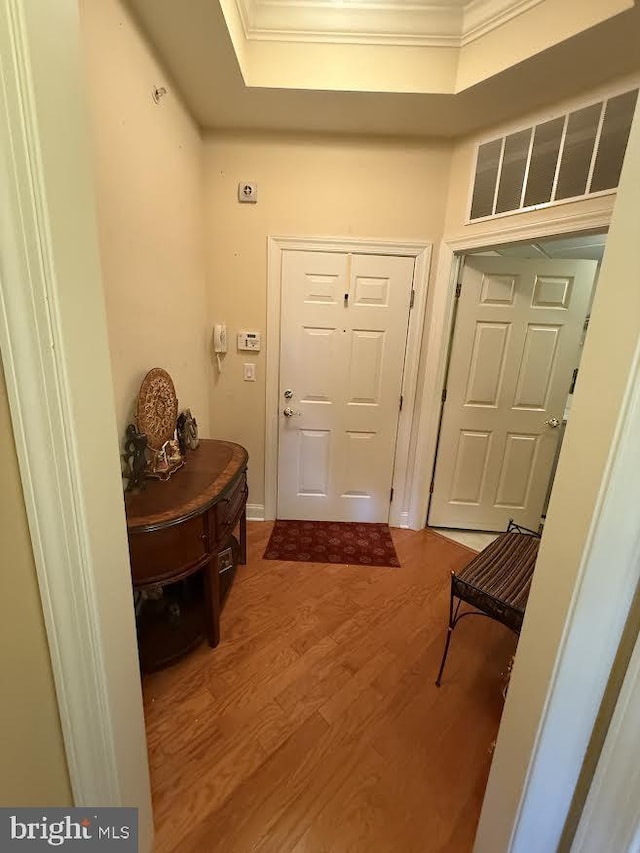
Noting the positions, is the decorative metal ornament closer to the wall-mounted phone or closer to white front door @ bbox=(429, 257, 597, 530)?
the wall-mounted phone

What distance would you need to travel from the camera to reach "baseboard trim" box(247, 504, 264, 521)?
272cm

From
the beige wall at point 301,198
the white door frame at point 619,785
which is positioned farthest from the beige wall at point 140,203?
the white door frame at point 619,785

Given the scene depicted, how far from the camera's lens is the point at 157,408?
161 centimetres

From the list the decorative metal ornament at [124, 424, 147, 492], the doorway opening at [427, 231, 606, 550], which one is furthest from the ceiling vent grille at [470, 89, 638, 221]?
the decorative metal ornament at [124, 424, 147, 492]

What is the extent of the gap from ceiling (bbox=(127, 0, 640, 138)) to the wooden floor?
2559 mm

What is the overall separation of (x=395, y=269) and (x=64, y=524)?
2.26 metres

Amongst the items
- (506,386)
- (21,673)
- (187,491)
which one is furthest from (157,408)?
(506,386)

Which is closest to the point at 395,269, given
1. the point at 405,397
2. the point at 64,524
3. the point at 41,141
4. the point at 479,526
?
the point at 405,397

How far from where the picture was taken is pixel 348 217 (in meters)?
2.25

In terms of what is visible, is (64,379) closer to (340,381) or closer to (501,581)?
(501,581)

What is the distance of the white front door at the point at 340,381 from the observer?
2.33 metres

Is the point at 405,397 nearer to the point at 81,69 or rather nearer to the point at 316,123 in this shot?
the point at 316,123

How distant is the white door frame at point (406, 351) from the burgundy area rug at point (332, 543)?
198 millimetres

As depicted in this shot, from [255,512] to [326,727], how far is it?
1552 millimetres
